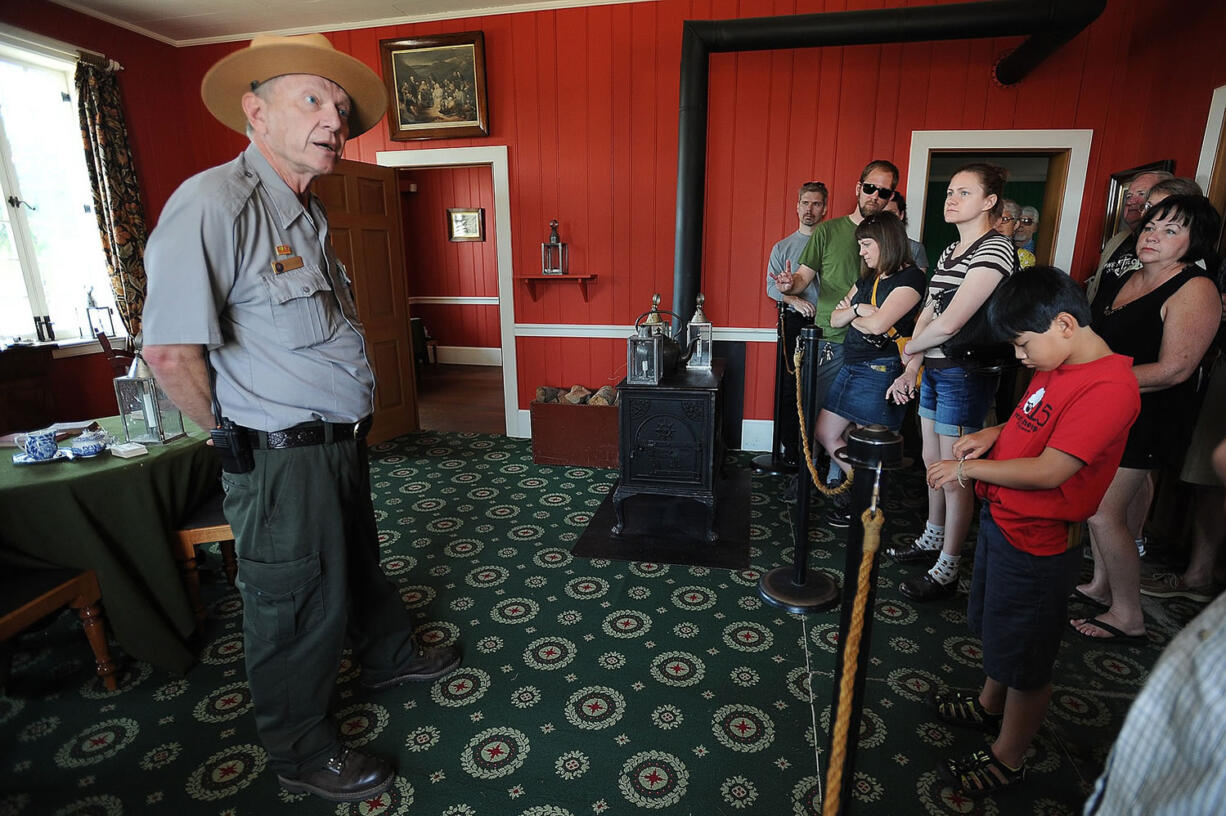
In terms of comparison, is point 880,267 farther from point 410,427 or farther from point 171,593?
point 410,427

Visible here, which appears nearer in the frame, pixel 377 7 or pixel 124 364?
pixel 124 364

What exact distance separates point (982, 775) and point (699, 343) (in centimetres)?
226

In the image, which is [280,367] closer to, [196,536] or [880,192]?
[196,536]

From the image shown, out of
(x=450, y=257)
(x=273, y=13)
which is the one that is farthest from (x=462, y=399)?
(x=273, y=13)

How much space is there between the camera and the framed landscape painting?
4.38 meters

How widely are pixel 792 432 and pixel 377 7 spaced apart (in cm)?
433

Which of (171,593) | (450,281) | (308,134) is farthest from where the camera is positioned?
(450,281)

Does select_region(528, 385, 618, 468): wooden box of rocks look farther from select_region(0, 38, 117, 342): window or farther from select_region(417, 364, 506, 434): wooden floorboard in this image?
select_region(0, 38, 117, 342): window

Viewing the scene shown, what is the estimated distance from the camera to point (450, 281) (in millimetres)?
8305

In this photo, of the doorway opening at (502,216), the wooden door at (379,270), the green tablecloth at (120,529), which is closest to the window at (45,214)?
the wooden door at (379,270)

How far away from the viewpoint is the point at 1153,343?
2090mm

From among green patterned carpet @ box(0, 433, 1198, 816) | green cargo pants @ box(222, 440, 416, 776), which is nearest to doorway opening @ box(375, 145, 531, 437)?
green patterned carpet @ box(0, 433, 1198, 816)

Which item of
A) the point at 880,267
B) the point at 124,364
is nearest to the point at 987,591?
the point at 880,267

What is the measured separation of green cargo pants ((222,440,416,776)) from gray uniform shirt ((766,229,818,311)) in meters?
3.04
